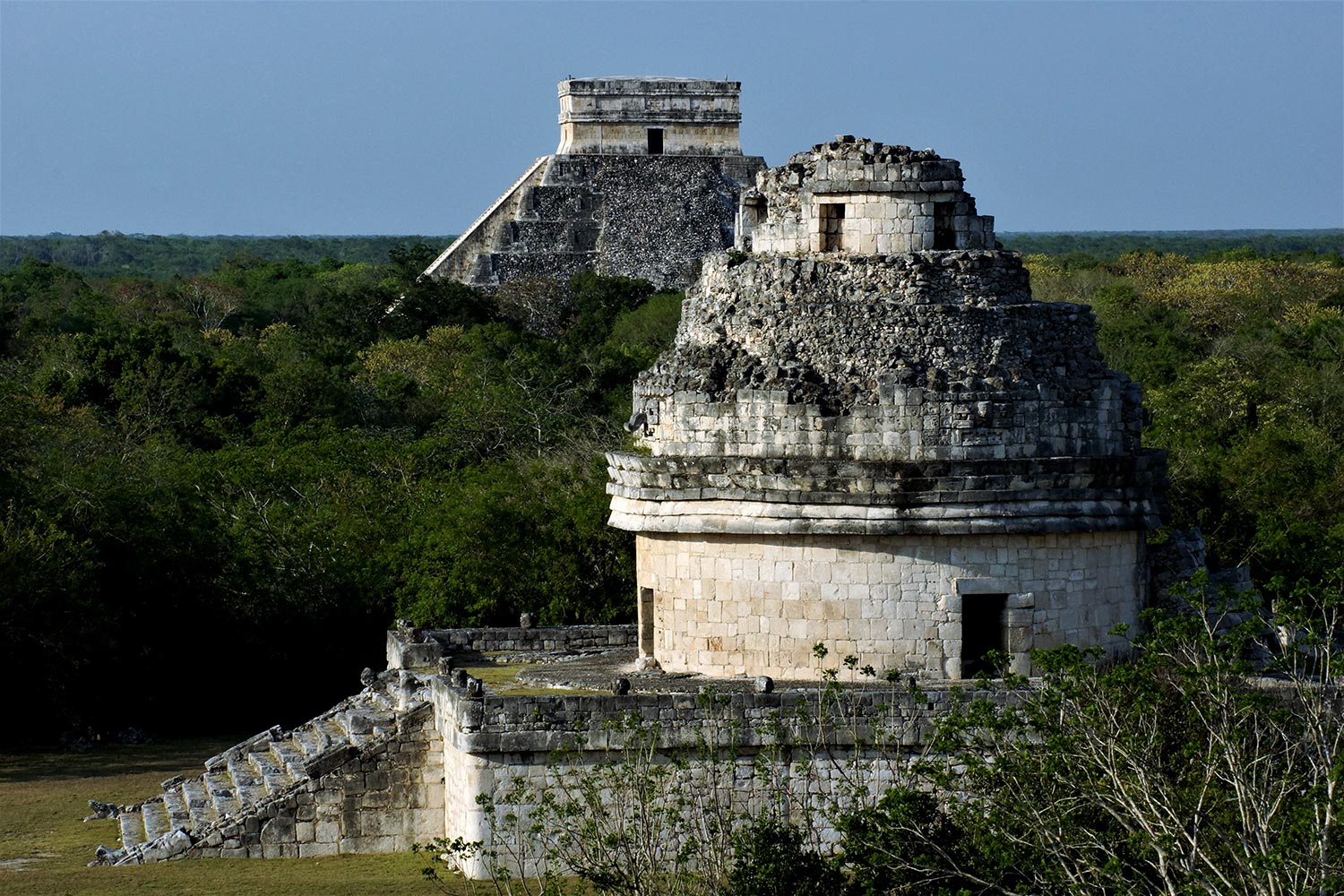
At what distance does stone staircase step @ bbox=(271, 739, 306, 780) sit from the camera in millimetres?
16297

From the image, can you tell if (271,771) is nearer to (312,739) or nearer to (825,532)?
(312,739)

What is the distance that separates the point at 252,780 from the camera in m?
16.7

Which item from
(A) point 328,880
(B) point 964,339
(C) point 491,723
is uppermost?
(B) point 964,339

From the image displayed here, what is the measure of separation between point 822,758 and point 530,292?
3704 cm

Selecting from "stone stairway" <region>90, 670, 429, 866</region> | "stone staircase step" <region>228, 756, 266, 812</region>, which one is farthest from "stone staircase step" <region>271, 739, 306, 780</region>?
"stone staircase step" <region>228, 756, 266, 812</region>

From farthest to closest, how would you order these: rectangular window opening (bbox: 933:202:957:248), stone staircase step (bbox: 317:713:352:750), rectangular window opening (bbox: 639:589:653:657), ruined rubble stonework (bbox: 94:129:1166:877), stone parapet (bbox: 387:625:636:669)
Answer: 1. stone parapet (bbox: 387:625:636:669)
2. rectangular window opening (bbox: 639:589:653:657)
3. stone staircase step (bbox: 317:713:352:750)
4. rectangular window opening (bbox: 933:202:957:248)
5. ruined rubble stonework (bbox: 94:129:1166:877)

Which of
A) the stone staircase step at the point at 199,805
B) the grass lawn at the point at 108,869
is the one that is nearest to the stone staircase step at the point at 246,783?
the stone staircase step at the point at 199,805

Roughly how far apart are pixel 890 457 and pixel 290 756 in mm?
5273

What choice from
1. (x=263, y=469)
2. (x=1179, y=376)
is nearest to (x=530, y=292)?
(x=1179, y=376)

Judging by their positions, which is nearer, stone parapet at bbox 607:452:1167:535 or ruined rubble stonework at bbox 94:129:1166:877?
ruined rubble stonework at bbox 94:129:1166:877

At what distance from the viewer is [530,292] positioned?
5088 cm

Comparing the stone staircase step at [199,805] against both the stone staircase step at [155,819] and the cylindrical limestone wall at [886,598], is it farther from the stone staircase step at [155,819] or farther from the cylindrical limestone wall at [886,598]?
the cylindrical limestone wall at [886,598]

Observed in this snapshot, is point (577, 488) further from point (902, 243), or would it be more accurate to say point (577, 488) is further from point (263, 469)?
point (902, 243)

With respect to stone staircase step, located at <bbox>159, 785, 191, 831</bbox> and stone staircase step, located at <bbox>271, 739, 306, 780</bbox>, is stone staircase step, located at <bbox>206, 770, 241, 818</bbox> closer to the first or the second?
stone staircase step, located at <bbox>159, 785, 191, 831</bbox>
